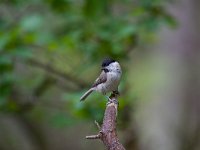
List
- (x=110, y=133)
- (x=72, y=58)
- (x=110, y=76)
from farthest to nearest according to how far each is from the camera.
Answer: (x=72, y=58) < (x=110, y=76) < (x=110, y=133)

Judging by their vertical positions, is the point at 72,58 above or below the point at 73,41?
above

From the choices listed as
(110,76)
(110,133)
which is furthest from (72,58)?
(110,133)

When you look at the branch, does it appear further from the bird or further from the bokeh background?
the bokeh background

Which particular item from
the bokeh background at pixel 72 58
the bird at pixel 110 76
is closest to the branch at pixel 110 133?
the bird at pixel 110 76

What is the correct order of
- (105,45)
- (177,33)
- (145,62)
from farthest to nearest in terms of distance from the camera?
(145,62) < (177,33) < (105,45)

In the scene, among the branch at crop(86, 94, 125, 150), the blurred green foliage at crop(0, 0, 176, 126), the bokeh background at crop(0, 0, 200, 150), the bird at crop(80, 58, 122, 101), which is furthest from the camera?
the bokeh background at crop(0, 0, 200, 150)

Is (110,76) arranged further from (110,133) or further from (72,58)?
(72,58)

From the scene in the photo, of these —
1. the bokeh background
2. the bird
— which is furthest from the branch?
the bokeh background

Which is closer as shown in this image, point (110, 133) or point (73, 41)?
point (110, 133)

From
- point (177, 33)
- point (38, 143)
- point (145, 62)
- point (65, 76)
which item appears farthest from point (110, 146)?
point (145, 62)

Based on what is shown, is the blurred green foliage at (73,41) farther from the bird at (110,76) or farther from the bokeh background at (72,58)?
the bird at (110,76)

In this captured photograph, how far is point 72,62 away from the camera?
21.9 ft

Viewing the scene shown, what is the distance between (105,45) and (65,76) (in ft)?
2.61

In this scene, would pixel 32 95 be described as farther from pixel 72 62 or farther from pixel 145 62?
pixel 145 62
